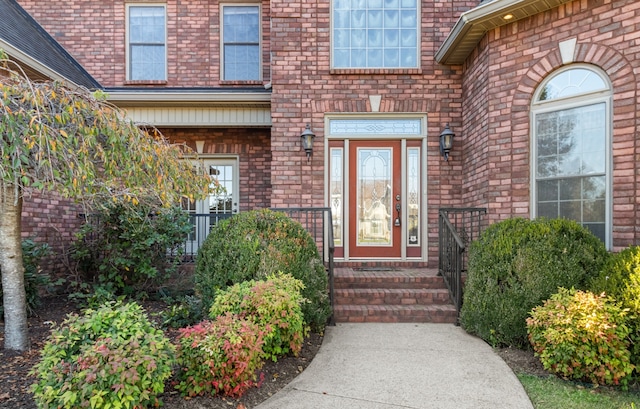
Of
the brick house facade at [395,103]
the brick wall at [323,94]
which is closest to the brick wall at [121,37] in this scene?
the brick house facade at [395,103]

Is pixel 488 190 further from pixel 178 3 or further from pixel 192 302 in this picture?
pixel 178 3

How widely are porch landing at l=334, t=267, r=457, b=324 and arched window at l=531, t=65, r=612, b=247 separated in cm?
165

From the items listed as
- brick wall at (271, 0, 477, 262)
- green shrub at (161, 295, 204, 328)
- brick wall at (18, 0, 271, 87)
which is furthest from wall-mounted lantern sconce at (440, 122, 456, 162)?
green shrub at (161, 295, 204, 328)

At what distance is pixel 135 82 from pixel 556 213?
295 inches

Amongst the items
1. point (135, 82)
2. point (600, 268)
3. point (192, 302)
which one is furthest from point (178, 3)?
point (600, 268)

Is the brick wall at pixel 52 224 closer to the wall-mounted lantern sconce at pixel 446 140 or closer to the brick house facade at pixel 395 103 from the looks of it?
the brick house facade at pixel 395 103

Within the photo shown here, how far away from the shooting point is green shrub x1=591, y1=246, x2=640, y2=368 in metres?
3.16

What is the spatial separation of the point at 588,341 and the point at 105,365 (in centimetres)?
350

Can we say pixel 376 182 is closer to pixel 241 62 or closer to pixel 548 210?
pixel 548 210

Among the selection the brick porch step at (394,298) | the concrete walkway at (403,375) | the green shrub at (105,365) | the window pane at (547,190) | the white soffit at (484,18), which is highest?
the white soffit at (484,18)

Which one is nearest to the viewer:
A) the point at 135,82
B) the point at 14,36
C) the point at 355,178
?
the point at 14,36

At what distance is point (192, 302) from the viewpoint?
14.5 feet

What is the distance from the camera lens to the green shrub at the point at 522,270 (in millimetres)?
3816

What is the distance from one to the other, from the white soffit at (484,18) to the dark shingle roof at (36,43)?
585 cm
